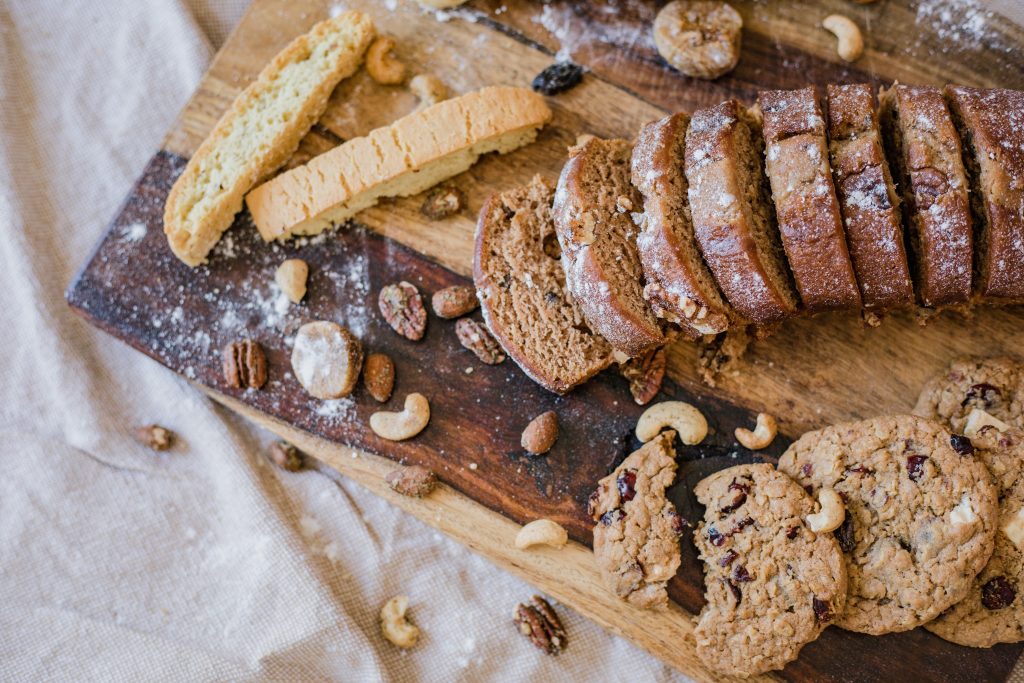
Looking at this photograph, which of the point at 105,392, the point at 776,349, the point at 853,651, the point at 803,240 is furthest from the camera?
the point at 105,392

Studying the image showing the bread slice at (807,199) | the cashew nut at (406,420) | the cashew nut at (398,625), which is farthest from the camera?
the cashew nut at (398,625)

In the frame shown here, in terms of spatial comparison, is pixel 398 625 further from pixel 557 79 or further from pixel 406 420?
pixel 557 79

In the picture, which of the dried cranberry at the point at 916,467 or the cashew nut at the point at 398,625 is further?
the cashew nut at the point at 398,625

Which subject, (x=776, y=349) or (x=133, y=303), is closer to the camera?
(x=776, y=349)

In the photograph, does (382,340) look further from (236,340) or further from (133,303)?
(133,303)

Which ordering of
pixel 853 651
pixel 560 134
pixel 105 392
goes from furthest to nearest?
pixel 105 392, pixel 560 134, pixel 853 651

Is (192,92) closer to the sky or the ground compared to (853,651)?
closer to the ground

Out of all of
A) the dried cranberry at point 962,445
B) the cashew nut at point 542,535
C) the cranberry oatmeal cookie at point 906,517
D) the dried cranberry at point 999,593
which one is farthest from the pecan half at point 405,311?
the dried cranberry at point 999,593

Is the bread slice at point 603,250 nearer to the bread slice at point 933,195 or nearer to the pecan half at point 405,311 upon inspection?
the pecan half at point 405,311

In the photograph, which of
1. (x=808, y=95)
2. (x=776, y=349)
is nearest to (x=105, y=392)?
(x=776, y=349)
